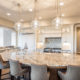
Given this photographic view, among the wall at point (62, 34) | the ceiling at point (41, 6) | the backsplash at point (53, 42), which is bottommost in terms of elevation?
the backsplash at point (53, 42)

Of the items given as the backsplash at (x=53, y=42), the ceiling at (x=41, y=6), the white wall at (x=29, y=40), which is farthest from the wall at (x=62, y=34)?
the ceiling at (x=41, y=6)

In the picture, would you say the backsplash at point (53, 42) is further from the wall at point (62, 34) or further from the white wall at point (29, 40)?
the white wall at point (29, 40)

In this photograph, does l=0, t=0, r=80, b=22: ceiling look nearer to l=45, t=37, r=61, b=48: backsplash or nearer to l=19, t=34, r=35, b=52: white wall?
l=45, t=37, r=61, b=48: backsplash

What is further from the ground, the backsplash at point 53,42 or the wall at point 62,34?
the wall at point 62,34

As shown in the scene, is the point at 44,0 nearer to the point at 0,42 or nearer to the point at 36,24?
the point at 36,24

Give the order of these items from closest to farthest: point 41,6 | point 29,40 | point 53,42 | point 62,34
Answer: point 41,6, point 62,34, point 53,42, point 29,40

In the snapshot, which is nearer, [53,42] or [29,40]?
[53,42]

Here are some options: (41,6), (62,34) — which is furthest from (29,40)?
(41,6)

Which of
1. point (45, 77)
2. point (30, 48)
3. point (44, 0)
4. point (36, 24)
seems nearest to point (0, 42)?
point (30, 48)

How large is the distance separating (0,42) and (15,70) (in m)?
5.15

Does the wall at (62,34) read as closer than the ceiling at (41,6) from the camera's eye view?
No

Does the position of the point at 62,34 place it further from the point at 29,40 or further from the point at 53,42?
the point at 29,40

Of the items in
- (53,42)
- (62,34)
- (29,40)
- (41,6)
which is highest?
(41,6)

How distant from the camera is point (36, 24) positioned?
13.4 feet
